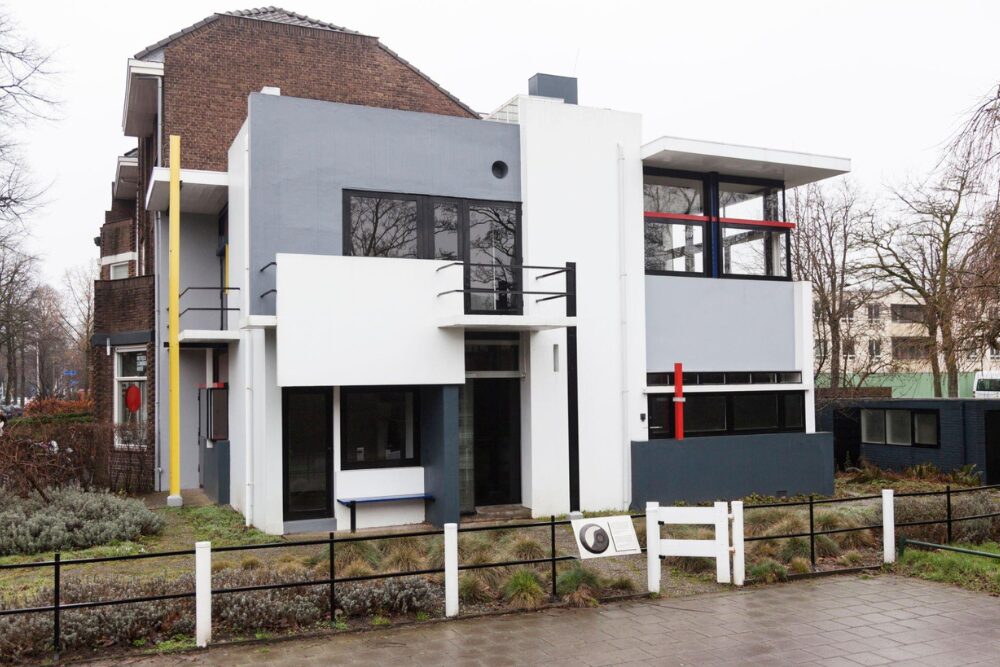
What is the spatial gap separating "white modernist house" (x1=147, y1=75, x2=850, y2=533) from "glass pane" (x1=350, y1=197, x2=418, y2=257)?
35mm

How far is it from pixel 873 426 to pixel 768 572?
14.3 m

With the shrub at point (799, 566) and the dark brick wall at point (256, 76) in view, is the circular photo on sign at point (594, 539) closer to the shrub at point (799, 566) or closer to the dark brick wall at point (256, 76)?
the shrub at point (799, 566)

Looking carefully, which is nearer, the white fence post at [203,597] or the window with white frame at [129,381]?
the white fence post at [203,597]

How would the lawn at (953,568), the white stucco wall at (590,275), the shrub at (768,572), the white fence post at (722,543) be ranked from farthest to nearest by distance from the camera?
the white stucco wall at (590,275)
the shrub at (768,572)
the lawn at (953,568)
the white fence post at (722,543)

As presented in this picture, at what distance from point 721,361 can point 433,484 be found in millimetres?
6244

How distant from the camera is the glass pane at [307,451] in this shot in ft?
44.1

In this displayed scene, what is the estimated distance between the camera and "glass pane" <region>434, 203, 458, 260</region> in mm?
14453

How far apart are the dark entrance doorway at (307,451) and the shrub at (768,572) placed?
650 cm

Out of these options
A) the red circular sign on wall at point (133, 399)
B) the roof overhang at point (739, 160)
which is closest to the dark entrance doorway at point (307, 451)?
the red circular sign on wall at point (133, 399)

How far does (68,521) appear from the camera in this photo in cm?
1238

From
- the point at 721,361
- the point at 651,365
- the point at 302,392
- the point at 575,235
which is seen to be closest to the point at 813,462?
the point at 721,361

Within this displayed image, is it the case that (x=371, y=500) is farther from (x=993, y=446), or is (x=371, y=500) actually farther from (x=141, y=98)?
(x=993, y=446)

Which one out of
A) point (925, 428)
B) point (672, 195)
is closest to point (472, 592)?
point (672, 195)

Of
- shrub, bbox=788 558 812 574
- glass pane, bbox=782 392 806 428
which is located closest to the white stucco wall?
glass pane, bbox=782 392 806 428
